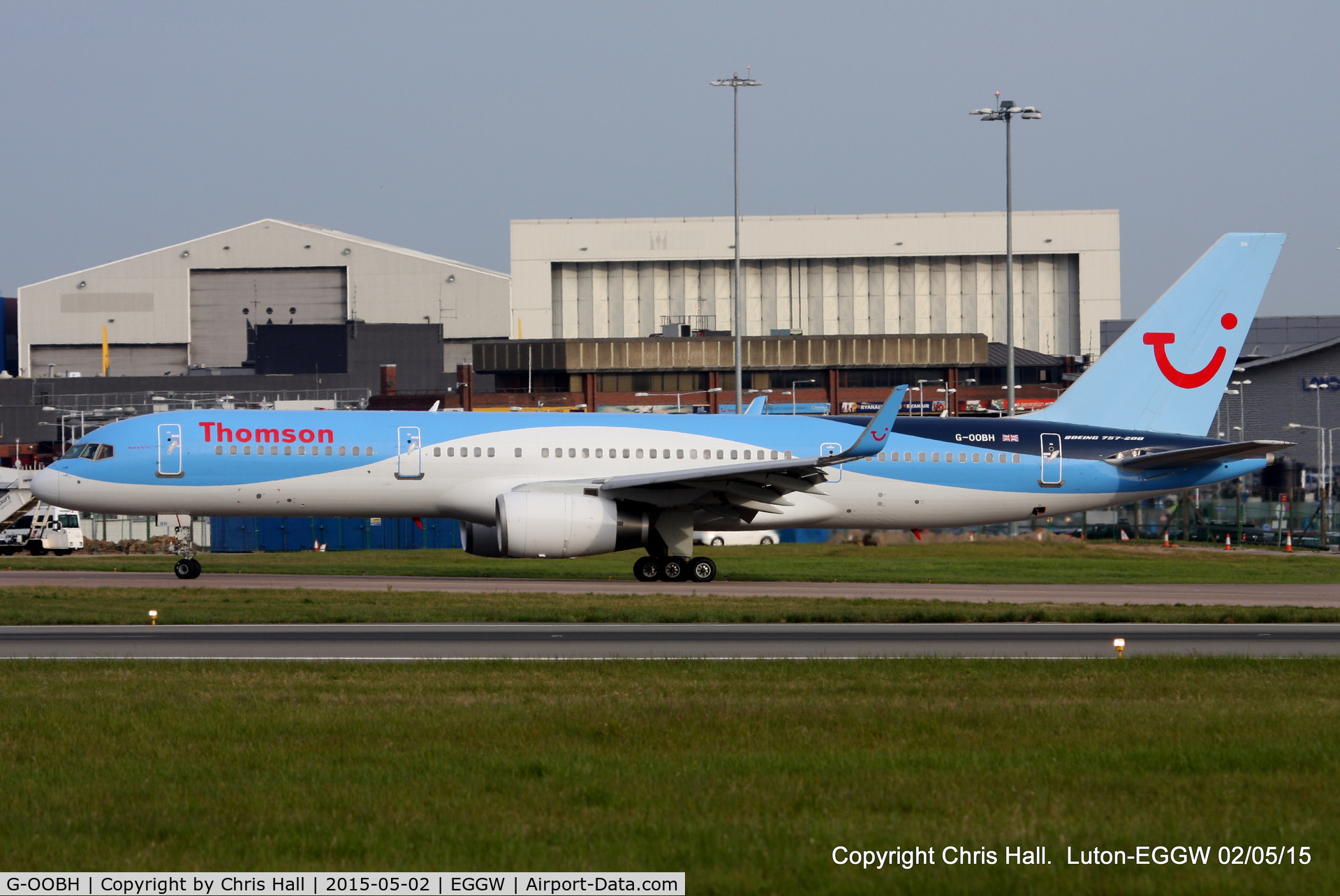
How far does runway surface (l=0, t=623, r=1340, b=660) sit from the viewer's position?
57.6 feet

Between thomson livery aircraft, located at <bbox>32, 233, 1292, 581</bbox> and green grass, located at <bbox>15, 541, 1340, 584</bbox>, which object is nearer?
thomson livery aircraft, located at <bbox>32, 233, 1292, 581</bbox>

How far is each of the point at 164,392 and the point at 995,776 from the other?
103m

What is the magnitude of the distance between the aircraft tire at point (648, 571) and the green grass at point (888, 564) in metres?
1.70

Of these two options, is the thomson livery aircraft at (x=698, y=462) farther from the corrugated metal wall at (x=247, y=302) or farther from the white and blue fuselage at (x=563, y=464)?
the corrugated metal wall at (x=247, y=302)

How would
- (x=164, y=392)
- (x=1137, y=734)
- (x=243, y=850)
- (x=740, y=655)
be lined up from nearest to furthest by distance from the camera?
(x=243, y=850)
(x=1137, y=734)
(x=740, y=655)
(x=164, y=392)

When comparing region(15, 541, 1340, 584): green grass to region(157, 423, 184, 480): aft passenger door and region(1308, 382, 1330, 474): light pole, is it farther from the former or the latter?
region(1308, 382, 1330, 474): light pole

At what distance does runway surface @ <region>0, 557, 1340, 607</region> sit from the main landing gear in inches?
8.7

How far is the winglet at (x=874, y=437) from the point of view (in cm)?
2923

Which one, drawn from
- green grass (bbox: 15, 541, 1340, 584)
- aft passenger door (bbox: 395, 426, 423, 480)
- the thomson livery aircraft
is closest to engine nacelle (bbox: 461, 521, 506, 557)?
the thomson livery aircraft

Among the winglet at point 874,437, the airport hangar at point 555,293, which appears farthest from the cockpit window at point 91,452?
the airport hangar at point 555,293

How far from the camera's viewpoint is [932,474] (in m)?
33.4

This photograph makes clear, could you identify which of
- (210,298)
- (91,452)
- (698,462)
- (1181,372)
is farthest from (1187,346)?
(210,298)

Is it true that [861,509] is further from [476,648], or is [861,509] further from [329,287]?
[329,287]

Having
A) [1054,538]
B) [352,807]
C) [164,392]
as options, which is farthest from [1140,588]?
[164,392]
